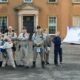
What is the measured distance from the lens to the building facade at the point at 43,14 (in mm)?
51500

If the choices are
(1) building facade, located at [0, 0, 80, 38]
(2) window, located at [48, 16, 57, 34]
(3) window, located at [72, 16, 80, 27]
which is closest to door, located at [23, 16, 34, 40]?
(1) building facade, located at [0, 0, 80, 38]

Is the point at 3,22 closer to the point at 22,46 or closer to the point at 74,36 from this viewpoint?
the point at 74,36

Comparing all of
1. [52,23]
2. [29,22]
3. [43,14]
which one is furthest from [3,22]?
[52,23]

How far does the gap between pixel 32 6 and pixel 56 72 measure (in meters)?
31.9

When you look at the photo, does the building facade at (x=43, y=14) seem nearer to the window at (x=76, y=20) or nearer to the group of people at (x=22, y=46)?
the window at (x=76, y=20)

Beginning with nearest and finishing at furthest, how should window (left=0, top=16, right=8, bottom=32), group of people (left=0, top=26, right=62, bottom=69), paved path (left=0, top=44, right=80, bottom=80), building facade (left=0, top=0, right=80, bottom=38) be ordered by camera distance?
1. paved path (left=0, top=44, right=80, bottom=80)
2. group of people (left=0, top=26, right=62, bottom=69)
3. building facade (left=0, top=0, right=80, bottom=38)
4. window (left=0, top=16, right=8, bottom=32)

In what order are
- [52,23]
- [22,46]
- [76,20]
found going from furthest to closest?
1. [76,20]
2. [52,23]
3. [22,46]

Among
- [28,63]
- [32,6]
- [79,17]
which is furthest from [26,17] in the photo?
[28,63]

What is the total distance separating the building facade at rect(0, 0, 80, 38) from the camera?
51500 mm

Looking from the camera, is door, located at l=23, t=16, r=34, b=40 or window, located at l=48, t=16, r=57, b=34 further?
window, located at l=48, t=16, r=57, b=34

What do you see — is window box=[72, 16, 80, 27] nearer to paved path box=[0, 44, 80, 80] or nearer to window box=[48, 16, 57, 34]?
window box=[48, 16, 57, 34]

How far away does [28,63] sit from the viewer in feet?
72.5

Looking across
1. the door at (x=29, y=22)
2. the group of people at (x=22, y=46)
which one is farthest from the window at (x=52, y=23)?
the group of people at (x=22, y=46)

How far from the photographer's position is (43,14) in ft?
170
